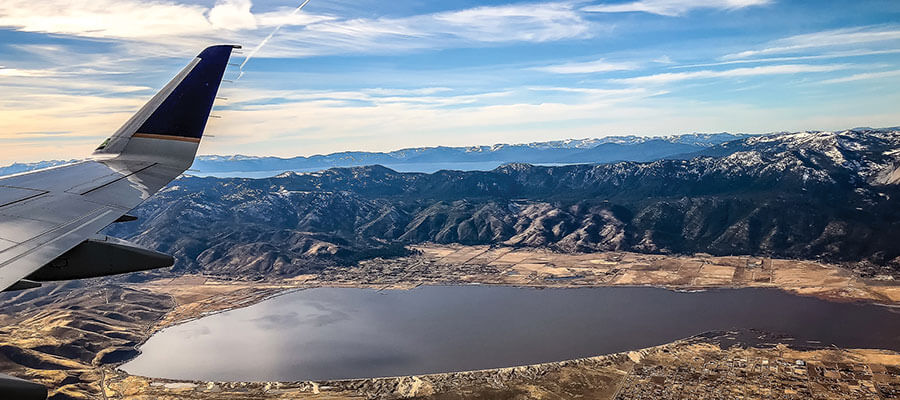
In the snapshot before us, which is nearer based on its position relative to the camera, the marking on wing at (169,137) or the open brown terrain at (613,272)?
the marking on wing at (169,137)

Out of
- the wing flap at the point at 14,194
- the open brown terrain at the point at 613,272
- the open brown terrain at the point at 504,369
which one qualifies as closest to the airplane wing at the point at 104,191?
the wing flap at the point at 14,194

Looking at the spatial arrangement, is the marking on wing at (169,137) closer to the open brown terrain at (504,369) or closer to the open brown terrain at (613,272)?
the open brown terrain at (504,369)

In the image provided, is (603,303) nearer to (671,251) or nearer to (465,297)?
(465,297)

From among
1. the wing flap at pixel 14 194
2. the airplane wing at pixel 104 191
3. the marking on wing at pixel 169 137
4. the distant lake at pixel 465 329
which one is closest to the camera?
the airplane wing at pixel 104 191

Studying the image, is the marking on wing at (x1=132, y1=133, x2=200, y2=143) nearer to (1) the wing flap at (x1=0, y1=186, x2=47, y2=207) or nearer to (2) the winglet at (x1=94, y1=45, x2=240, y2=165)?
(2) the winglet at (x1=94, y1=45, x2=240, y2=165)

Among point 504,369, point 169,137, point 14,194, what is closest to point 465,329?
point 504,369

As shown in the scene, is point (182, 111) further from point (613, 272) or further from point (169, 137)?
point (613, 272)

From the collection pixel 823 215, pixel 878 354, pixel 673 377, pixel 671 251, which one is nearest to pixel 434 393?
pixel 673 377

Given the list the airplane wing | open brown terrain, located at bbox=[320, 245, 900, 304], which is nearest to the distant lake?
open brown terrain, located at bbox=[320, 245, 900, 304]
